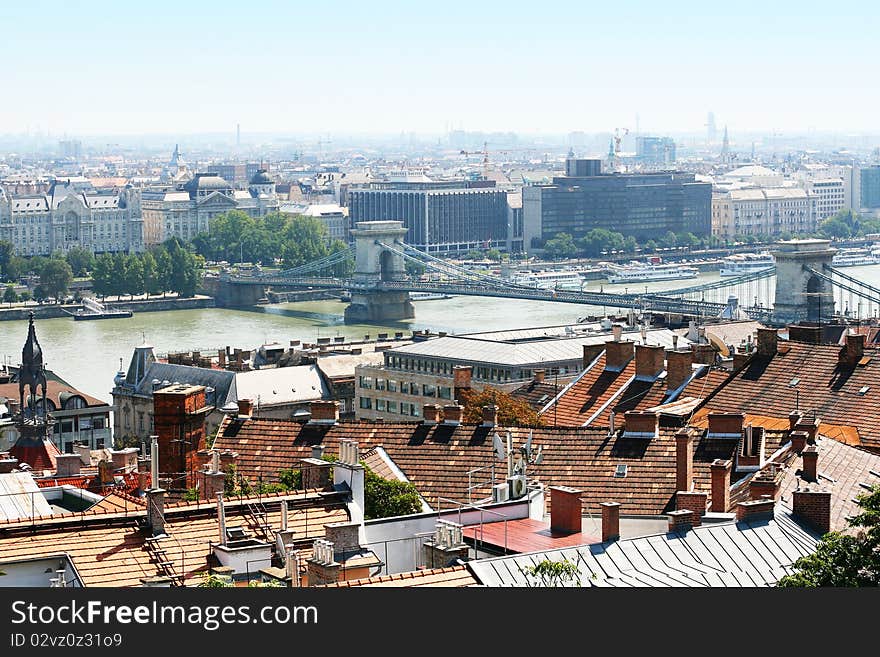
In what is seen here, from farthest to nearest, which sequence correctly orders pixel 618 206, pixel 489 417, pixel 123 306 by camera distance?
1. pixel 618 206
2. pixel 123 306
3. pixel 489 417

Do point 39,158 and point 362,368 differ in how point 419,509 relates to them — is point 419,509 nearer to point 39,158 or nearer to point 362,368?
point 362,368

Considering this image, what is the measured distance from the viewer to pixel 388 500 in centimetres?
549

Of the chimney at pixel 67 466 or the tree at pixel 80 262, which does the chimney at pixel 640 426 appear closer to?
the chimney at pixel 67 466

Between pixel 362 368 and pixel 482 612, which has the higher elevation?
pixel 482 612

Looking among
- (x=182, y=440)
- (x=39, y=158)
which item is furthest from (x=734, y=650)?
(x=39, y=158)

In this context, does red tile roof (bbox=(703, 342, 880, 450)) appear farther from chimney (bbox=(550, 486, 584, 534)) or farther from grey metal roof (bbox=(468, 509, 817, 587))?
grey metal roof (bbox=(468, 509, 817, 587))

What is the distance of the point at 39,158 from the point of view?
129375 millimetres

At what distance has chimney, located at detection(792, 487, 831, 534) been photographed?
5156 millimetres

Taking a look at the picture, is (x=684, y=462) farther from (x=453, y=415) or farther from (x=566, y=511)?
(x=453, y=415)

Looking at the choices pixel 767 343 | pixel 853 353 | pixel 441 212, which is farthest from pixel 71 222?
pixel 853 353

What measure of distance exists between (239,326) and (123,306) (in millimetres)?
4825

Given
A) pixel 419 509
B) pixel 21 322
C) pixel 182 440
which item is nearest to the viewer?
pixel 419 509

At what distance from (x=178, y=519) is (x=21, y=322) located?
3221cm

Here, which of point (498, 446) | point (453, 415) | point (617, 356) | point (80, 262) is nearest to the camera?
point (498, 446)
